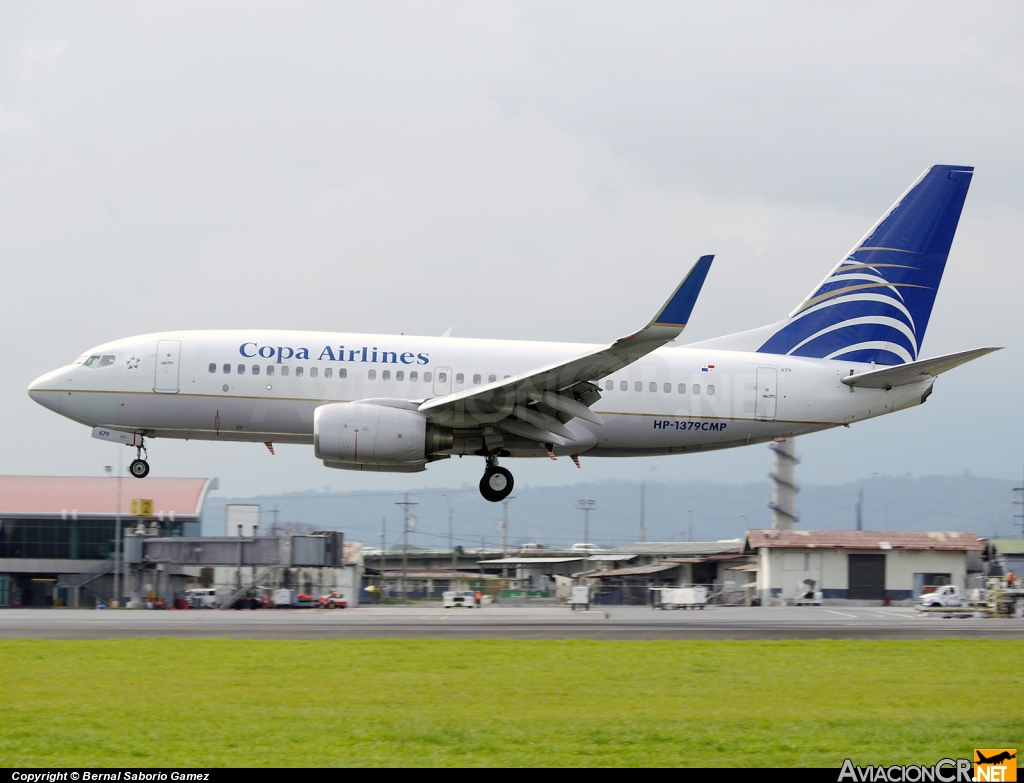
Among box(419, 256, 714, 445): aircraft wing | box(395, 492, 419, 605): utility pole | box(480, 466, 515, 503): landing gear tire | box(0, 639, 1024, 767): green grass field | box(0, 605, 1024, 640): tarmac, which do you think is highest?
box(419, 256, 714, 445): aircraft wing

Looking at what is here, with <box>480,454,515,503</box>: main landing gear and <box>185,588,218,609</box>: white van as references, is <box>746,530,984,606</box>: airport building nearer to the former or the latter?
<box>185,588,218,609</box>: white van

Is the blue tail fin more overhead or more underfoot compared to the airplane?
more overhead

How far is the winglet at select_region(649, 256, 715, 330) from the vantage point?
74.6 feet

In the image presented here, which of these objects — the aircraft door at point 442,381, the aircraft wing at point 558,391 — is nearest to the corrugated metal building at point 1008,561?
the aircraft wing at point 558,391

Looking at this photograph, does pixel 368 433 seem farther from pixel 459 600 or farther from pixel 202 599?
pixel 202 599

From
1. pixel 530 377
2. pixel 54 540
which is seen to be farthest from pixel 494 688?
pixel 54 540

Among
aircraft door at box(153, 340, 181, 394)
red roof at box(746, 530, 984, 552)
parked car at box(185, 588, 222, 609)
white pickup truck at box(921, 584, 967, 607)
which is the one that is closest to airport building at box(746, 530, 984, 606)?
red roof at box(746, 530, 984, 552)

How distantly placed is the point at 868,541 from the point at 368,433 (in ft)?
141

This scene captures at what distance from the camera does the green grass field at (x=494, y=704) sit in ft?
38.8

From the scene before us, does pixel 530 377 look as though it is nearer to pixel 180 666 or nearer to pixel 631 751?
pixel 180 666

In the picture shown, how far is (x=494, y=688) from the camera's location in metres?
15.7

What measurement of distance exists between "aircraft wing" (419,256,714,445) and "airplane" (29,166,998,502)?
2.1 inches

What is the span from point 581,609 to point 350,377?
15.4 metres

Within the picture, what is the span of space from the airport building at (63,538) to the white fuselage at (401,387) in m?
35.7
